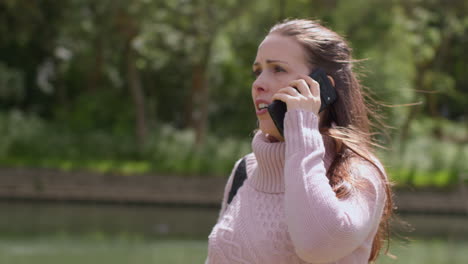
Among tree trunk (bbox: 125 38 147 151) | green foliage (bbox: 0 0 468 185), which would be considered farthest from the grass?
tree trunk (bbox: 125 38 147 151)

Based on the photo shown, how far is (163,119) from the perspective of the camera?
89.2ft

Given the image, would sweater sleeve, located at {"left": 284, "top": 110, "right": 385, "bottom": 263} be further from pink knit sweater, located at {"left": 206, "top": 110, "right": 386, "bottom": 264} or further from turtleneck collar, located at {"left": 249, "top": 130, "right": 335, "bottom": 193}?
turtleneck collar, located at {"left": 249, "top": 130, "right": 335, "bottom": 193}

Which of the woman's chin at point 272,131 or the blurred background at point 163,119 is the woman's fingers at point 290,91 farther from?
the blurred background at point 163,119

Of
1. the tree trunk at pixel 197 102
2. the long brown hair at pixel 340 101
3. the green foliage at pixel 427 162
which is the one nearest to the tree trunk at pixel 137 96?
the tree trunk at pixel 197 102

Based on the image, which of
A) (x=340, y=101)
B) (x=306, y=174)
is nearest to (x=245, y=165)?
(x=340, y=101)

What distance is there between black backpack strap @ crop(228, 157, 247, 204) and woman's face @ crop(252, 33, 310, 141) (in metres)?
0.27

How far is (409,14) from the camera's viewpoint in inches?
907

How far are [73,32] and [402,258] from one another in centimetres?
1497

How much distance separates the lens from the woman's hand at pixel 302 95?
181 centimetres

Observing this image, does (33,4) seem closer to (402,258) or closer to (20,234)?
(20,234)

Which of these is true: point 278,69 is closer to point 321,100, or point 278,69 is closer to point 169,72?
point 321,100

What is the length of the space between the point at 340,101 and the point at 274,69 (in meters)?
0.22

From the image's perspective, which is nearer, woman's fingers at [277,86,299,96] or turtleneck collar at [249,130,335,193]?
woman's fingers at [277,86,299,96]

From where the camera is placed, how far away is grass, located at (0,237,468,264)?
33.6ft
